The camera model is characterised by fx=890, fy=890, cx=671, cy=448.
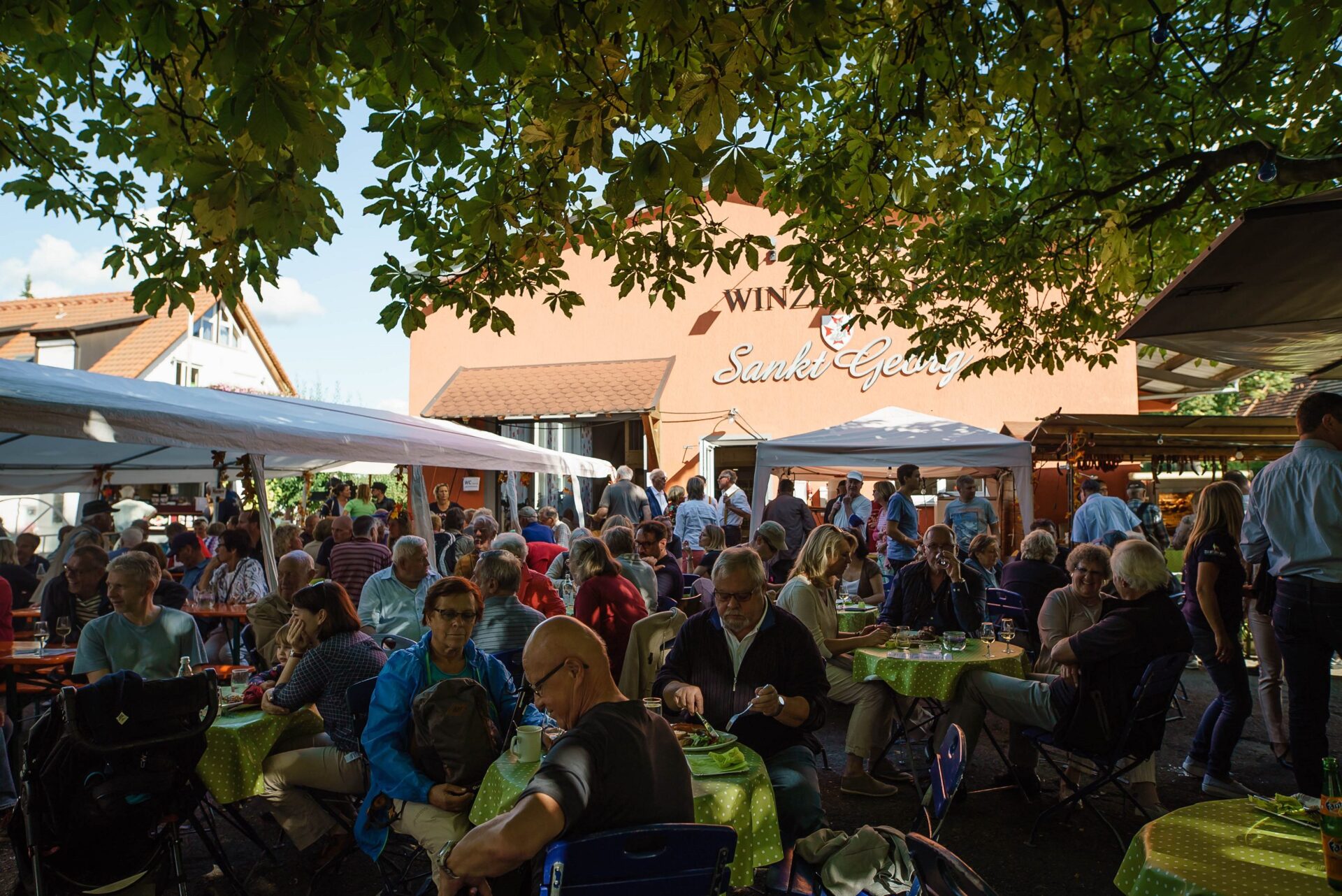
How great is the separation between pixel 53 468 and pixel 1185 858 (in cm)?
1427

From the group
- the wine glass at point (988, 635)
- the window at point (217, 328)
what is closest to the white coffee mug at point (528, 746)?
the wine glass at point (988, 635)

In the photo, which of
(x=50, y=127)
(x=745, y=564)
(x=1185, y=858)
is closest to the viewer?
(x=1185, y=858)

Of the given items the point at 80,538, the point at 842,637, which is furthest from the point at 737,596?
the point at 80,538

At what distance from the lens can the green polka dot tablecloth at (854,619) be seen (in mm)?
6816

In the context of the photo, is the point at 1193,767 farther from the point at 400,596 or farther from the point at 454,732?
the point at 400,596

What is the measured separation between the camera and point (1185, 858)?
7.26 ft

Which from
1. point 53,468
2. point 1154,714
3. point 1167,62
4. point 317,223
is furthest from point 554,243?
point 53,468

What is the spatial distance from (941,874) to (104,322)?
3034 cm

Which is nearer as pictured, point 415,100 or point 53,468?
point 415,100

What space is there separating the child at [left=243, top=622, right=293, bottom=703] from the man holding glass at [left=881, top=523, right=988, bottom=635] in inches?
155

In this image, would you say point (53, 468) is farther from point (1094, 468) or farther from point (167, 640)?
point (1094, 468)

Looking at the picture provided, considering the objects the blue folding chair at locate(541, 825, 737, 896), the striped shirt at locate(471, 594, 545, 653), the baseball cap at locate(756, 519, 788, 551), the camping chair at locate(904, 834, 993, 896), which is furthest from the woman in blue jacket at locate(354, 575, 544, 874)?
the baseball cap at locate(756, 519, 788, 551)

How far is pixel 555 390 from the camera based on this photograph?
18891 millimetres

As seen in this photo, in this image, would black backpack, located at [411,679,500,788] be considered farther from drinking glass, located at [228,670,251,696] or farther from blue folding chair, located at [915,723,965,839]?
drinking glass, located at [228,670,251,696]
